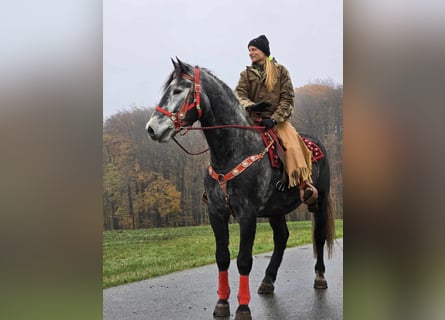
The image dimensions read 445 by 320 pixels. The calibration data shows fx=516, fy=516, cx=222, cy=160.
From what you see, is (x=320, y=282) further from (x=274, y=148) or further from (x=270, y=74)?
(x=270, y=74)

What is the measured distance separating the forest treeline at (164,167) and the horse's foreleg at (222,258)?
1.14m

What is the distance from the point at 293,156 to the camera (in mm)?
4852

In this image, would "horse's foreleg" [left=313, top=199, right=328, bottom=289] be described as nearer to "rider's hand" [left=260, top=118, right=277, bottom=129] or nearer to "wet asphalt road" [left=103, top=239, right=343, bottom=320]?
"wet asphalt road" [left=103, top=239, right=343, bottom=320]

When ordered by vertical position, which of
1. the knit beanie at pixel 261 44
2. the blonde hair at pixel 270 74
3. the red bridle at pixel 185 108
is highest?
the knit beanie at pixel 261 44

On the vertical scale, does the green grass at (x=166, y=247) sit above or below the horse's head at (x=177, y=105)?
below

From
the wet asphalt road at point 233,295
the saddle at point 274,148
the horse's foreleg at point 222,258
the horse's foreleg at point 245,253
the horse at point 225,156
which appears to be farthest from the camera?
the wet asphalt road at point 233,295

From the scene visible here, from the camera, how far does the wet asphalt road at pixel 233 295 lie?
4.96 meters

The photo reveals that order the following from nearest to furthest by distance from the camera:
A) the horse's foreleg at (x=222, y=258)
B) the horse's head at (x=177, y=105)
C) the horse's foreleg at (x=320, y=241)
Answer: the horse's head at (x=177, y=105)
the horse's foreleg at (x=222, y=258)
the horse's foreleg at (x=320, y=241)

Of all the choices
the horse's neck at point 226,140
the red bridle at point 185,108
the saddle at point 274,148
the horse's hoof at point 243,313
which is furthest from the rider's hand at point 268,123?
the horse's hoof at point 243,313

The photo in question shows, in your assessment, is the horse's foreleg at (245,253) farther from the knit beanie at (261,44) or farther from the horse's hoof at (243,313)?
the knit beanie at (261,44)
